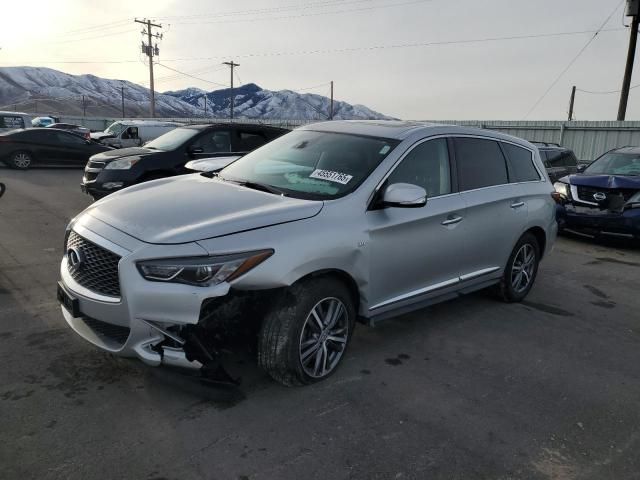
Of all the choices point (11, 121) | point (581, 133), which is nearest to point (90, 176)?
point (11, 121)

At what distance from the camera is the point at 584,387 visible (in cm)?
368

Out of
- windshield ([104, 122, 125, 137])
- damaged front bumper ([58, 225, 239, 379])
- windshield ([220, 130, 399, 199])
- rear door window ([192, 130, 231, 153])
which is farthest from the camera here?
windshield ([104, 122, 125, 137])

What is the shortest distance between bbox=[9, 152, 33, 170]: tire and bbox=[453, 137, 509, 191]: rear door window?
51.5 feet

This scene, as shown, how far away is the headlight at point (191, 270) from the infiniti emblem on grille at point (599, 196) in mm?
7477

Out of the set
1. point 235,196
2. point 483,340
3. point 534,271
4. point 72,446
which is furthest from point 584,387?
point 72,446

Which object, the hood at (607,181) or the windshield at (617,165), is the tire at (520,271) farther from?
the windshield at (617,165)

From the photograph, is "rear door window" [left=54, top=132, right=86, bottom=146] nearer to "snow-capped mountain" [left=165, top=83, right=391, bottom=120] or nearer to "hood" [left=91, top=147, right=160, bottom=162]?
"hood" [left=91, top=147, right=160, bottom=162]

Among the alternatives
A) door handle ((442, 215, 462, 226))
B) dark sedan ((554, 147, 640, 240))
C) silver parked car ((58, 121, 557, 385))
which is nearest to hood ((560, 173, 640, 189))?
dark sedan ((554, 147, 640, 240))

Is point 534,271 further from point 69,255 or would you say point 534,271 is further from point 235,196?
point 69,255

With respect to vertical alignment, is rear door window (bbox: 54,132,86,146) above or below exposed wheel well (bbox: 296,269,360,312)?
above

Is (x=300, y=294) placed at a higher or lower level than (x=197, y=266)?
lower

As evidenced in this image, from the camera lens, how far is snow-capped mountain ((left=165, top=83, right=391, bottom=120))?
14412cm

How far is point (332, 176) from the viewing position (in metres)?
3.80

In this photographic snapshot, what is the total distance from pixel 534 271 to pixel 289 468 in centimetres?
392
